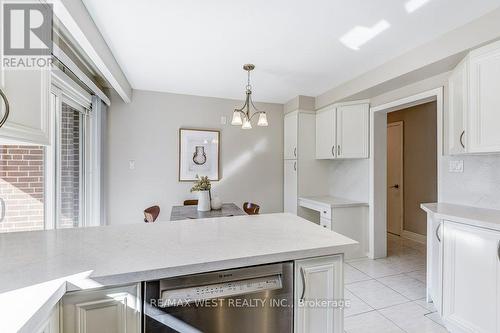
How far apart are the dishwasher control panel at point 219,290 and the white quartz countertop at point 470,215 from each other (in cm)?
152

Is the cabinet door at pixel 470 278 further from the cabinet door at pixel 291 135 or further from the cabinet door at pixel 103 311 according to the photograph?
the cabinet door at pixel 291 135

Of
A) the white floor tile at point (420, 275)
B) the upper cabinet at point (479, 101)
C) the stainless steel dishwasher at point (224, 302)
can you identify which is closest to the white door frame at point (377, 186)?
the white floor tile at point (420, 275)

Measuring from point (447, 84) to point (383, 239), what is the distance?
214 cm

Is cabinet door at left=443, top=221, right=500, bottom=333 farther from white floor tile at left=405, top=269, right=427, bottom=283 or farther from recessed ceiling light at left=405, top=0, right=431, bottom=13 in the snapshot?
recessed ceiling light at left=405, top=0, right=431, bottom=13

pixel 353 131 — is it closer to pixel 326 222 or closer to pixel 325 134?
pixel 325 134

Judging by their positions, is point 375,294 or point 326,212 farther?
point 326,212

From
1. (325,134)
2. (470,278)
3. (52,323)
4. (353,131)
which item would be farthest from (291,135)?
Answer: (52,323)

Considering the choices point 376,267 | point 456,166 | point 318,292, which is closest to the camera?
point 318,292

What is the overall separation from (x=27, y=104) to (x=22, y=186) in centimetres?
126

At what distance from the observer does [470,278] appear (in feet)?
5.63

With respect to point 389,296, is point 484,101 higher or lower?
higher

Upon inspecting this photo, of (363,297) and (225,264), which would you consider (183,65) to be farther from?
(363,297)

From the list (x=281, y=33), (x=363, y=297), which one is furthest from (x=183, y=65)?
(x=363, y=297)

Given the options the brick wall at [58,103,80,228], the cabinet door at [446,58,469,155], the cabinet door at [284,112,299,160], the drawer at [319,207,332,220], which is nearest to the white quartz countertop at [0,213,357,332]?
the brick wall at [58,103,80,228]
